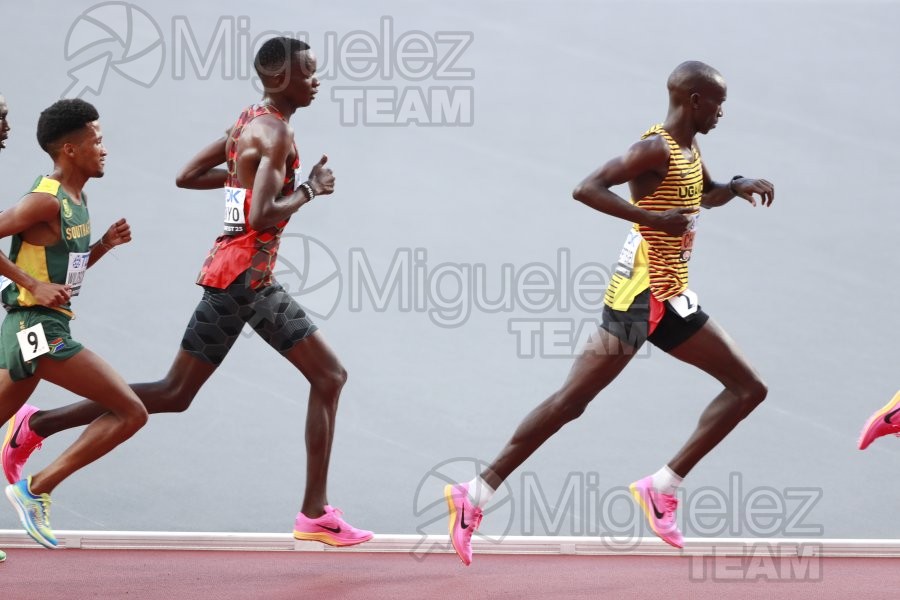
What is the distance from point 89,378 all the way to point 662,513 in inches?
82.7

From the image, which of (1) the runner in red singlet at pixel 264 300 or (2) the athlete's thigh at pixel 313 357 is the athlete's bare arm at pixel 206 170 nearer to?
(1) the runner in red singlet at pixel 264 300

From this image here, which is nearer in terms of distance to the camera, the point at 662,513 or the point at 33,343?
the point at 33,343

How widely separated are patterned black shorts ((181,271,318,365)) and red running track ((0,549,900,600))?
0.87 m

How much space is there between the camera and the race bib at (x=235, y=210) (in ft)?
14.3

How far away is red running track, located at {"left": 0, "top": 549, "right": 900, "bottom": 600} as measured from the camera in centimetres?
441

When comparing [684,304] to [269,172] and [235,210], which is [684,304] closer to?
[269,172]

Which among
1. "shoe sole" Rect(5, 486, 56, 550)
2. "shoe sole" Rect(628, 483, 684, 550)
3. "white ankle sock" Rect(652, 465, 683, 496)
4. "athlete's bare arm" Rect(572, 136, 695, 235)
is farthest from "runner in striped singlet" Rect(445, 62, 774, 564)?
"shoe sole" Rect(5, 486, 56, 550)

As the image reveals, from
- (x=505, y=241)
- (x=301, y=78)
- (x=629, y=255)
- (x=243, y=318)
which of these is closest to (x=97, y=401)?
(x=243, y=318)

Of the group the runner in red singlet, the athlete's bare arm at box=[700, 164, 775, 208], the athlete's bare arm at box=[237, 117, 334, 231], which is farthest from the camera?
the athlete's bare arm at box=[700, 164, 775, 208]

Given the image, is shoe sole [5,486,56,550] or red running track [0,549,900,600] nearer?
shoe sole [5,486,56,550]

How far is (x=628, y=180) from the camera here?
4.37 meters

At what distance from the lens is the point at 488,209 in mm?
7883

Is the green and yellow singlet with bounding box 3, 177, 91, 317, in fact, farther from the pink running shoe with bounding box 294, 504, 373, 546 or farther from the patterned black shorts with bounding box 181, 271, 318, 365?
the pink running shoe with bounding box 294, 504, 373, 546

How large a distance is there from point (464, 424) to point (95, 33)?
12.0 feet
